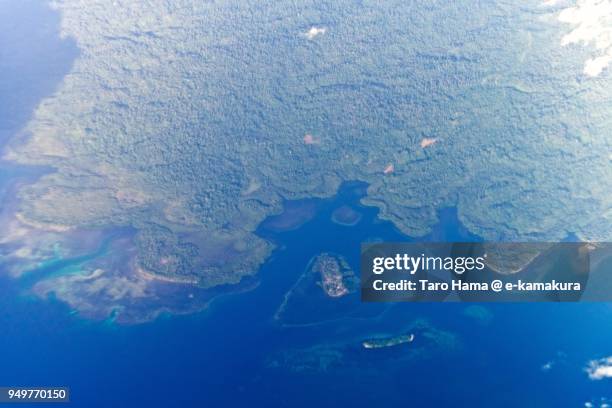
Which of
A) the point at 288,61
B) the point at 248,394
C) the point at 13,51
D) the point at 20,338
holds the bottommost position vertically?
the point at 248,394

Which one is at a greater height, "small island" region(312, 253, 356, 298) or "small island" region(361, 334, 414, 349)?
"small island" region(312, 253, 356, 298)

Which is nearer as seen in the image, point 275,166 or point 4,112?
point 275,166

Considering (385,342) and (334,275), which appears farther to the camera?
(334,275)

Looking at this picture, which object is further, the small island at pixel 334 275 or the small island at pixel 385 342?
the small island at pixel 334 275

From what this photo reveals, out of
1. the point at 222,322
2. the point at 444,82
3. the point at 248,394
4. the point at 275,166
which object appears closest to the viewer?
the point at 248,394

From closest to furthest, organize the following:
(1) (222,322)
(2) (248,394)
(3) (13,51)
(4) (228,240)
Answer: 1. (2) (248,394)
2. (1) (222,322)
3. (4) (228,240)
4. (3) (13,51)

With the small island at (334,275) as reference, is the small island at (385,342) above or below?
below

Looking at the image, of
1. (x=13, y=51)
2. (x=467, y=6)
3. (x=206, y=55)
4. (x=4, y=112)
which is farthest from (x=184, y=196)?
(x=467, y=6)

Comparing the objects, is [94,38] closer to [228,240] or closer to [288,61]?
[288,61]

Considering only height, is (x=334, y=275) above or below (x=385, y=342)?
above

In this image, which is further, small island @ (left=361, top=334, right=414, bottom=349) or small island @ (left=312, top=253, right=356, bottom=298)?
small island @ (left=312, top=253, right=356, bottom=298)

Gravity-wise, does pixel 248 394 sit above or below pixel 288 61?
below
